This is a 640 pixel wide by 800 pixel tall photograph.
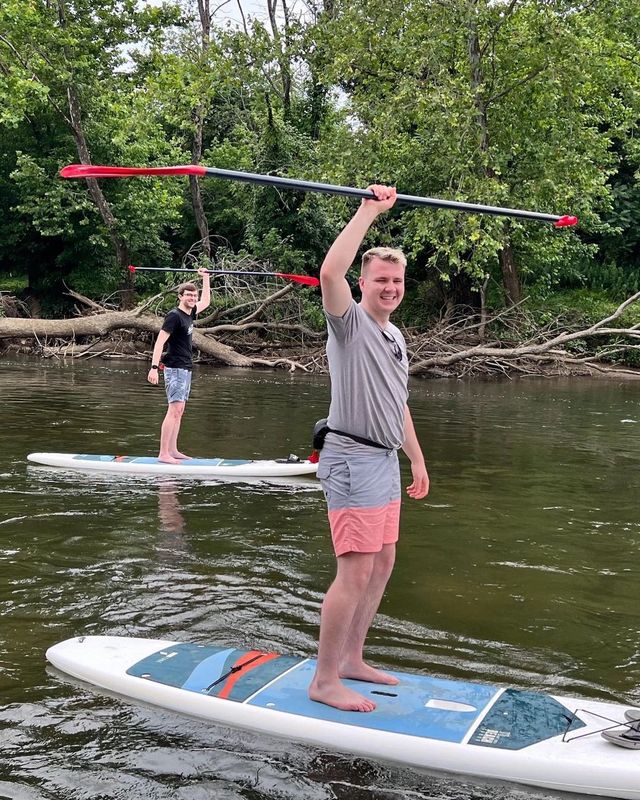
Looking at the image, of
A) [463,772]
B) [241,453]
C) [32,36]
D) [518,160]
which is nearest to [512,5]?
[518,160]

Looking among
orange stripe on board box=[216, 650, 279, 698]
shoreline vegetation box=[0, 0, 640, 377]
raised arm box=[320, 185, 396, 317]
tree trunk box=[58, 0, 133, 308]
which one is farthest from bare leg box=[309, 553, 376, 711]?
tree trunk box=[58, 0, 133, 308]

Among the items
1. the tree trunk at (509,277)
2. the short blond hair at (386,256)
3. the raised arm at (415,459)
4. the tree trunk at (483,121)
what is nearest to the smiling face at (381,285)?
the short blond hair at (386,256)

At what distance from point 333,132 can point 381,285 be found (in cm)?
2227

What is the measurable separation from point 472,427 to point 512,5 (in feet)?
42.4

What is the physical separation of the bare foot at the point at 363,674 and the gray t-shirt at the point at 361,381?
0.96m

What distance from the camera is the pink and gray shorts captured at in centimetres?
338

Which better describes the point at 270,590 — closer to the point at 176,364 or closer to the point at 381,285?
the point at 381,285

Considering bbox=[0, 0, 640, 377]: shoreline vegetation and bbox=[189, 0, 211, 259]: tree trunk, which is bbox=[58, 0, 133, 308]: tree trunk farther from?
bbox=[189, 0, 211, 259]: tree trunk

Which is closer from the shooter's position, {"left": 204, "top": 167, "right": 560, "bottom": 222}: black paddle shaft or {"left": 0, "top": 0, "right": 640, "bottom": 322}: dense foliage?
{"left": 204, "top": 167, "right": 560, "bottom": 222}: black paddle shaft

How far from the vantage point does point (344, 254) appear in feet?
10.4

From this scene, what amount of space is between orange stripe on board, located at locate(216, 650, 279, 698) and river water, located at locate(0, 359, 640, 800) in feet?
0.51

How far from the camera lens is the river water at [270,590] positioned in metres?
3.04

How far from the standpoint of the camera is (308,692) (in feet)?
11.4

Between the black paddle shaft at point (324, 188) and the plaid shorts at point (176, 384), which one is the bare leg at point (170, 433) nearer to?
the plaid shorts at point (176, 384)
